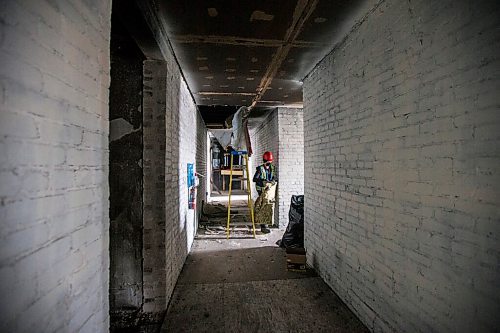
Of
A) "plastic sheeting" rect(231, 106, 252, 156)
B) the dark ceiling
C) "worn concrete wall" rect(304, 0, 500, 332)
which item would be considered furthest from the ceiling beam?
"plastic sheeting" rect(231, 106, 252, 156)

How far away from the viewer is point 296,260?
4.04 metres

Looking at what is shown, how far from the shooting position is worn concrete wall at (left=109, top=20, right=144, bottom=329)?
2.91 metres

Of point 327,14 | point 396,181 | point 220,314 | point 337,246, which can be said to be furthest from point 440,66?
point 220,314

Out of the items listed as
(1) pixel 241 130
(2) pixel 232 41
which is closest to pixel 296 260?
(2) pixel 232 41

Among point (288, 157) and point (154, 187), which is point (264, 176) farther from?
point (154, 187)

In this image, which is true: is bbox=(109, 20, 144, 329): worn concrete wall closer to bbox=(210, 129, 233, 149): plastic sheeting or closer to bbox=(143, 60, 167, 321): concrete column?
bbox=(143, 60, 167, 321): concrete column

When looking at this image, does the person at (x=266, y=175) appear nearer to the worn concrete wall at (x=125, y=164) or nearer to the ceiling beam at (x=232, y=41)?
the ceiling beam at (x=232, y=41)

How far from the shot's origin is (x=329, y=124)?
11.6ft

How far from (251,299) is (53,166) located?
2802mm

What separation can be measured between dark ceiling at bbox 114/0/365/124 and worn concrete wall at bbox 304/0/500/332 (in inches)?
14.6

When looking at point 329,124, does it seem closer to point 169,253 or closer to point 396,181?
point 396,181

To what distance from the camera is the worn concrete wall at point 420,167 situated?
4.71 ft

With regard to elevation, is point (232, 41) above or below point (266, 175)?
above

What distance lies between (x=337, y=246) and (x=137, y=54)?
120 inches
